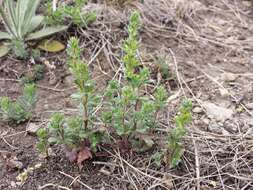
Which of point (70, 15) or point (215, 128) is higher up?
point (70, 15)

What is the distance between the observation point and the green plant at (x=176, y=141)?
1.56 m

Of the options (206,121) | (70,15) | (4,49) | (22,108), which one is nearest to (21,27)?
(4,49)

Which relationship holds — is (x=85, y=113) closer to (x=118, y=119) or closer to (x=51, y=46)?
(x=118, y=119)

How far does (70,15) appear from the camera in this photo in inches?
96.3

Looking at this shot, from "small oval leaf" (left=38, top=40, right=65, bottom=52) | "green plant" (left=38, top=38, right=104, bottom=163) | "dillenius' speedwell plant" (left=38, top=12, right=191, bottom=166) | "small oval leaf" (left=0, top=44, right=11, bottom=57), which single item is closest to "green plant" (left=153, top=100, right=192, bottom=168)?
"dillenius' speedwell plant" (left=38, top=12, right=191, bottom=166)

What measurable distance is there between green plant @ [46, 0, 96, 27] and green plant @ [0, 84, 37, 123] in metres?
0.58

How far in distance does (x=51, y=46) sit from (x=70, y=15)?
0.19 m

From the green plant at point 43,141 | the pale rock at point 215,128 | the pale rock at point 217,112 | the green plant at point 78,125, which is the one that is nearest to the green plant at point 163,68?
the pale rock at point 217,112

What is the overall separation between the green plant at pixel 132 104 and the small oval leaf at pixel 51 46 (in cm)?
76

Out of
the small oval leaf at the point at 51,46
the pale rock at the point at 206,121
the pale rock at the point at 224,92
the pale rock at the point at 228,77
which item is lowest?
the pale rock at the point at 206,121

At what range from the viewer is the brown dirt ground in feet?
5.75

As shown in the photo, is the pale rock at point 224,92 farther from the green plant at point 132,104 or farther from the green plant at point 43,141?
the green plant at point 43,141

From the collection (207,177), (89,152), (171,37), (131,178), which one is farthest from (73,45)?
(171,37)

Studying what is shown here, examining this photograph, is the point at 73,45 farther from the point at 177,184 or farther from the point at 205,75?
the point at 205,75
